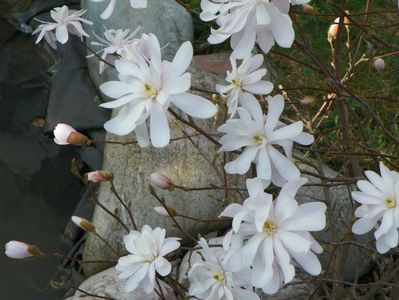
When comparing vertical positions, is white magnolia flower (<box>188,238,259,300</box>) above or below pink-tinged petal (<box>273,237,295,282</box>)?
below

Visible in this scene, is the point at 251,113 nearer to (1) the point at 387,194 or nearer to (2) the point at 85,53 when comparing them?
(1) the point at 387,194

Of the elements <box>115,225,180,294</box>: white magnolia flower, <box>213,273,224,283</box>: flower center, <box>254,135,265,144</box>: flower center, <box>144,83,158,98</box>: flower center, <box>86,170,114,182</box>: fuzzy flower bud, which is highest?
<box>144,83,158,98</box>: flower center

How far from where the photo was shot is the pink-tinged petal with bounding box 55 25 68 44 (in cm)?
172

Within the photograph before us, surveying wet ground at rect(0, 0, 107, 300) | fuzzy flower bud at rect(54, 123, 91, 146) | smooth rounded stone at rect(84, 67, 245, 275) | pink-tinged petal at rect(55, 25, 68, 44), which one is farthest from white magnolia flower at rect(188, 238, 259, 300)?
wet ground at rect(0, 0, 107, 300)

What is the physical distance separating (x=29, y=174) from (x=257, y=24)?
7.59ft

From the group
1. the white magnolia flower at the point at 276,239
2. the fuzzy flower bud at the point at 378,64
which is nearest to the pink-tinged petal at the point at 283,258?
the white magnolia flower at the point at 276,239

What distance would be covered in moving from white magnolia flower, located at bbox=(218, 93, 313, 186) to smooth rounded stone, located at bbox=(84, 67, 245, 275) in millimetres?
1274

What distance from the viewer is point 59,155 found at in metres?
3.31

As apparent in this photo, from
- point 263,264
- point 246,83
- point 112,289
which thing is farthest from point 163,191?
point 263,264

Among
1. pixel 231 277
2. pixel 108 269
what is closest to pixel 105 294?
pixel 108 269

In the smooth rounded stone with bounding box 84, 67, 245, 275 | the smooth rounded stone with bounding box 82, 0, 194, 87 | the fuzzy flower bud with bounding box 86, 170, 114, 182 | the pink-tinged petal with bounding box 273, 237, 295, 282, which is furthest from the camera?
the smooth rounded stone with bounding box 82, 0, 194, 87

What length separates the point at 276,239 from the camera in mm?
1112

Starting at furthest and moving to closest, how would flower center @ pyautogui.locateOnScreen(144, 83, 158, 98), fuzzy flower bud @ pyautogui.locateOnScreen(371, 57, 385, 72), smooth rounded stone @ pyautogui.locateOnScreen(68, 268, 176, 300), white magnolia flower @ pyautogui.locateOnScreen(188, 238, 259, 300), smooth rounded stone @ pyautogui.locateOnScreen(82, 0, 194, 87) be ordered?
1. smooth rounded stone @ pyautogui.locateOnScreen(82, 0, 194, 87)
2. smooth rounded stone @ pyautogui.locateOnScreen(68, 268, 176, 300)
3. fuzzy flower bud @ pyautogui.locateOnScreen(371, 57, 385, 72)
4. white magnolia flower @ pyautogui.locateOnScreen(188, 238, 259, 300)
5. flower center @ pyautogui.locateOnScreen(144, 83, 158, 98)

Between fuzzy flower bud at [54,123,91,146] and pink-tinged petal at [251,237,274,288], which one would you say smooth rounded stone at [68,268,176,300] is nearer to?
fuzzy flower bud at [54,123,91,146]
